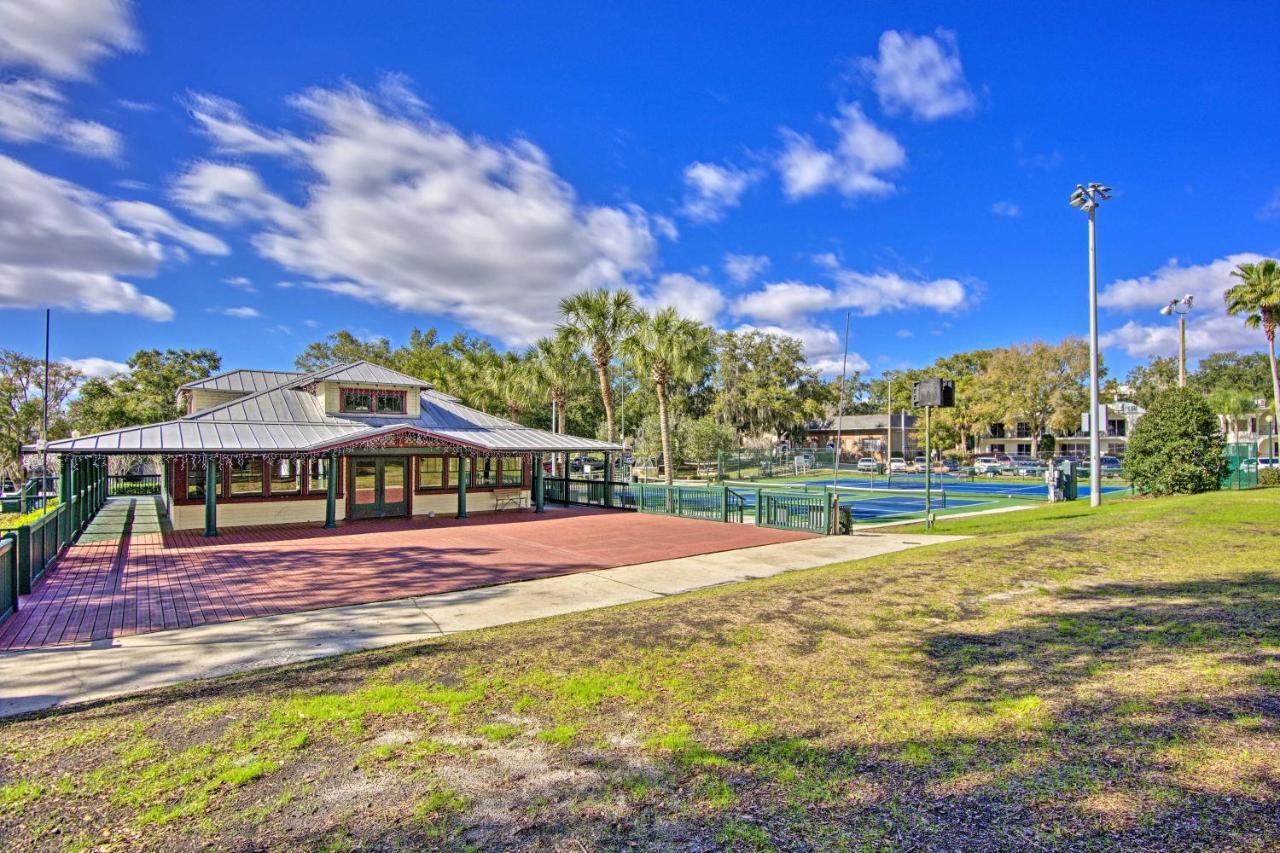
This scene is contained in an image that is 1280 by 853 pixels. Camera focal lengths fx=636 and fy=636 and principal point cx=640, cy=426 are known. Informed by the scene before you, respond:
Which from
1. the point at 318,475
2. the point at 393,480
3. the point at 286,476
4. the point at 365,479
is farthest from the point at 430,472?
the point at 286,476

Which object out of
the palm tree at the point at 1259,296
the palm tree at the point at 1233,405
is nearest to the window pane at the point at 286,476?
the palm tree at the point at 1259,296

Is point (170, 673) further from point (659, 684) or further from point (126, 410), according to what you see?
point (126, 410)

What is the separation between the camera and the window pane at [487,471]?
23250mm

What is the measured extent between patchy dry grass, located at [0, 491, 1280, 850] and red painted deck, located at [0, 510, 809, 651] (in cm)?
388

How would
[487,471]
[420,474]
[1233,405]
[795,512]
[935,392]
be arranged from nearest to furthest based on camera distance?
1. [935,392]
2. [795,512]
3. [420,474]
4. [487,471]
5. [1233,405]

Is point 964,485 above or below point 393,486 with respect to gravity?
below

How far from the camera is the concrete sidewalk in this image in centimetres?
625

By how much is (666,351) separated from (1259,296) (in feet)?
93.0

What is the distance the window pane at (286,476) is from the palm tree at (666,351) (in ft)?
45.4

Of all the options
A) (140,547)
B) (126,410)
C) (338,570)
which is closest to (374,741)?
(338,570)

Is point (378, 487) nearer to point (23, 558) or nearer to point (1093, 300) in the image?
point (23, 558)

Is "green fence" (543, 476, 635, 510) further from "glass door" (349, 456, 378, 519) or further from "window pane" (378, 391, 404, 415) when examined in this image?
"glass door" (349, 456, 378, 519)

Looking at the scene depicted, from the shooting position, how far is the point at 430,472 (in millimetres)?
21859

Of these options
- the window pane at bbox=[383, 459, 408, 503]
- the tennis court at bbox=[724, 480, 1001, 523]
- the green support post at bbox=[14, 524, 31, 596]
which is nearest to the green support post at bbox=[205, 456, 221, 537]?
the window pane at bbox=[383, 459, 408, 503]
